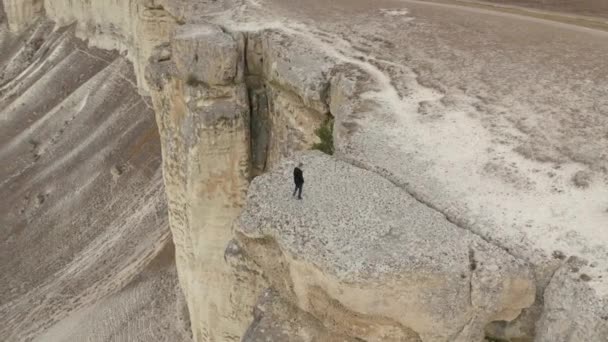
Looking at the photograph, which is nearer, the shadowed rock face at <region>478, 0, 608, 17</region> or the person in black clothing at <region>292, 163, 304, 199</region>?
the person in black clothing at <region>292, 163, 304, 199</region>

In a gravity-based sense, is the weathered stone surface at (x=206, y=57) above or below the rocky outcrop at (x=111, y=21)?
above

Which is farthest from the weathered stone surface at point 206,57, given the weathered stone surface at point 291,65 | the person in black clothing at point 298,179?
the person in black clothing at point 298,179

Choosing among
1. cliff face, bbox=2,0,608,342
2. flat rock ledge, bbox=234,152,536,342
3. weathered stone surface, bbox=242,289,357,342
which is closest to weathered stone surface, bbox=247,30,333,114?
cliff face, bbox=2,0,608,342

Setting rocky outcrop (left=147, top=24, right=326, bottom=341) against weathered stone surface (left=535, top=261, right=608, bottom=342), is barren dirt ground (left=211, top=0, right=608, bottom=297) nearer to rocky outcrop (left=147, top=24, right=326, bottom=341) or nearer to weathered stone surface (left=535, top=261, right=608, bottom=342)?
weathered stone surface (left=535, top=261, right=608, bottom=342)

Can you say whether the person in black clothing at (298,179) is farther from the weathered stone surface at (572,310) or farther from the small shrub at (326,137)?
the weathered stone surface at (572,310)

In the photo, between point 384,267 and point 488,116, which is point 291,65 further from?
point 384,267

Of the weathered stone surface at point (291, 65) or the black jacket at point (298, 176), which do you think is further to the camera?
the weathered stone surface at point (291, 65)
